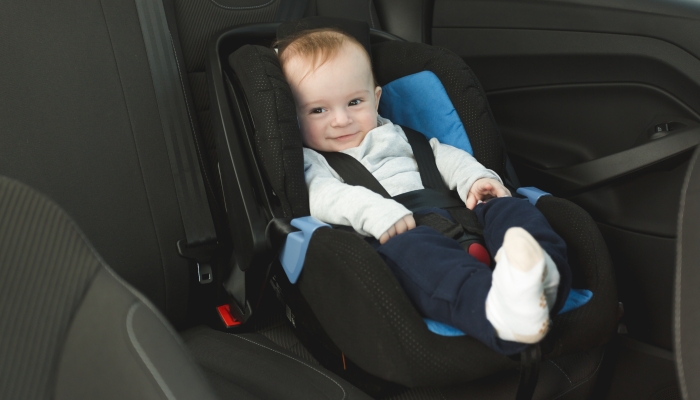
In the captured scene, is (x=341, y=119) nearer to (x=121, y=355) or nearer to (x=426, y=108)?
(x=426, y=108)

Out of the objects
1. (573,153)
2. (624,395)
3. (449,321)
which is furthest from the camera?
(573,153)

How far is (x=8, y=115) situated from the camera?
1266 mm

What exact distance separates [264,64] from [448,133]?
50 centimetres

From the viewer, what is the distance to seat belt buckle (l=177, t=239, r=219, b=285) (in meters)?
1.46

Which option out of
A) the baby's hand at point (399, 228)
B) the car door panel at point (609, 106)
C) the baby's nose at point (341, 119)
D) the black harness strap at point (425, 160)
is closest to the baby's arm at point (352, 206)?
the baby's hand at point (399, 228)

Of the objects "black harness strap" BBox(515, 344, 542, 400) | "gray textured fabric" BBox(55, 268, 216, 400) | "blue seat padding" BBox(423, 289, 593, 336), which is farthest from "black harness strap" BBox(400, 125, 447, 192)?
"gray textured fabric" BBox(55, 268, 216, 400)

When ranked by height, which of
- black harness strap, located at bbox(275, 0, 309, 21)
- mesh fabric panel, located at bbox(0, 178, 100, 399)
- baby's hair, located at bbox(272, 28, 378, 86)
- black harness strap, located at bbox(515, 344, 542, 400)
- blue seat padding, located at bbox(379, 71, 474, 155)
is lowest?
black harness strap, located at bbox(515, 344, 542, 400)

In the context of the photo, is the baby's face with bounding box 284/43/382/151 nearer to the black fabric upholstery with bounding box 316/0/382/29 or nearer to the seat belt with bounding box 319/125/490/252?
the seat belt with bounding box 319/125/490/252

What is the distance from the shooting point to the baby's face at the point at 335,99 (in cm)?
142

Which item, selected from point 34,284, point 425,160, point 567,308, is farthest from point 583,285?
point 34,284

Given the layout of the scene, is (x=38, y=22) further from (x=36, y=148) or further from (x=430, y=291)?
(x=430, y=291)

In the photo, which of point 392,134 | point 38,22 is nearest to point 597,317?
point 392,134

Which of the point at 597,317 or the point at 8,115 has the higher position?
the point at 8,115

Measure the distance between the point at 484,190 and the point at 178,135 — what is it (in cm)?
74
